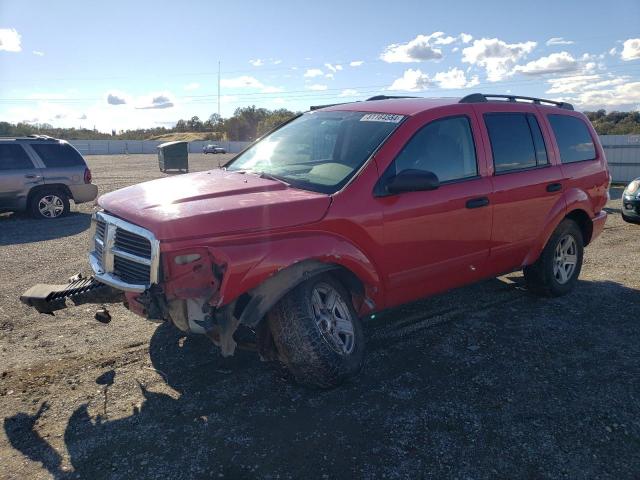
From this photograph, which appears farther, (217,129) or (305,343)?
(217,129)

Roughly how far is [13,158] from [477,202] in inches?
400

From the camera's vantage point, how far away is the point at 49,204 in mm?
11352

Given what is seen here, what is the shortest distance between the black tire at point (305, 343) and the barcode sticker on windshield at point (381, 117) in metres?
1.54

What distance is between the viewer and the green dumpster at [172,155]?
26.0 meters

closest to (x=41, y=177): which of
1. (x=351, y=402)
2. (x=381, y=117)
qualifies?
(x=381, y=117)

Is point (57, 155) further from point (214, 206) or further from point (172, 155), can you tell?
point (172, 155)

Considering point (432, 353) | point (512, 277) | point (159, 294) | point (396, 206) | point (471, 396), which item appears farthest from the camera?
point (512, 277)

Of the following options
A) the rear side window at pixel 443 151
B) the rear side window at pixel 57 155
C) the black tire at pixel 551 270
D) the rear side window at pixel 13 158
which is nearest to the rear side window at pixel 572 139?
the black tire at pixel 551 270

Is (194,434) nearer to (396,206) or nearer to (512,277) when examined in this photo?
(396,206)

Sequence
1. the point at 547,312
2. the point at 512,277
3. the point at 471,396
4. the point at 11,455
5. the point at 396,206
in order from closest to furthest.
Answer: the point at 11,455, the point at 471,396, the point at 396,206, the point at 547,312, the point at 512,277

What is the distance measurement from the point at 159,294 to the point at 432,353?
2255 millimetres

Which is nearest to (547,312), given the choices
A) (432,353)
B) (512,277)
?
(512,277)

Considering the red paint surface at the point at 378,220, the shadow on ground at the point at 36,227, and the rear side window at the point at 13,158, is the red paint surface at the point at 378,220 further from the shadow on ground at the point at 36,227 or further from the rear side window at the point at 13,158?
the rear side window at the point at 13,158

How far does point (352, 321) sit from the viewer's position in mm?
3816
